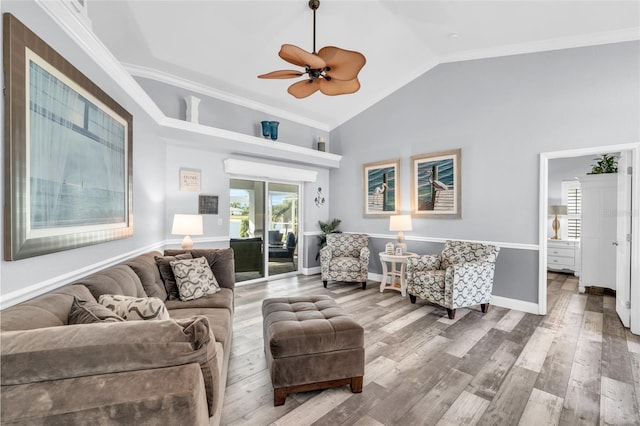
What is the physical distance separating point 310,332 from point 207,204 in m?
3.23

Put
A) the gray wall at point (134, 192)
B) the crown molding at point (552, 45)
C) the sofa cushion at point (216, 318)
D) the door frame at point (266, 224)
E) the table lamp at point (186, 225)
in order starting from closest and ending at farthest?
the gray wall at point (134, 192) < the sofa cushion at point (216, 318) < the crown molding at point (552, 45) < the table lamp at point (186, 225) < the door frame at point (266, 224)

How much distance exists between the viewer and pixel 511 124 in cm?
392

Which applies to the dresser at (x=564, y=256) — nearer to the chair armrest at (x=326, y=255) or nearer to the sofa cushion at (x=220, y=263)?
the chair armrest at (x=326, y=255)

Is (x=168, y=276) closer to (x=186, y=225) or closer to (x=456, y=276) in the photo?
(x=186, y=225)

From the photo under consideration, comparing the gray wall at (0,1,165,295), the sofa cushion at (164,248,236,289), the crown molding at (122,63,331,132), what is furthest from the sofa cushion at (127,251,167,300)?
the crown molding at (122,63,331,132)

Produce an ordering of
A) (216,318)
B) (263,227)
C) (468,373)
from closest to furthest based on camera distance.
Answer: (216,318)
(468,373)
(263,227)

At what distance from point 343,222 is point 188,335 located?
16.6ft

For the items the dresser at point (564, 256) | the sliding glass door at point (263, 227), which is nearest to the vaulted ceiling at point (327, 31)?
the sliding glass door at point (263, 227)

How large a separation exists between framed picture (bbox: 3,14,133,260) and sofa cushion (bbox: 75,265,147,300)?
245mm

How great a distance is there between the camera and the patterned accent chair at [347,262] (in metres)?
4.89

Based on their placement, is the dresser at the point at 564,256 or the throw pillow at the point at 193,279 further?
the dresser at the point at 564,256

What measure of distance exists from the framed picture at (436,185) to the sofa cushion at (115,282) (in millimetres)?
4019

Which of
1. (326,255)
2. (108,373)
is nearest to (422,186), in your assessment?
(326,255)

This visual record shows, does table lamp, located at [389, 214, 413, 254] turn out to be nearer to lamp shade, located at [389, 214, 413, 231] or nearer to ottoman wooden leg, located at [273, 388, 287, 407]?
lamp shade, located at [389, 214, 413, 231]
